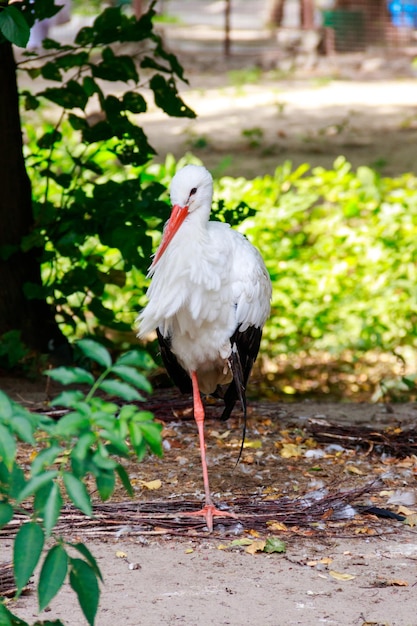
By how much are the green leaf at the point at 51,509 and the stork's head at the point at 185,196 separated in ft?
6.95

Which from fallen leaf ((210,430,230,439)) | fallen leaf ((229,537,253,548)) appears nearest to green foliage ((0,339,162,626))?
fallen leaf ((229,537,253,548))

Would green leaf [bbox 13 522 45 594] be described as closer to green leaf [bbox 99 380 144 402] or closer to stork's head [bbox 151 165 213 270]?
green leaf [bbox 99 380 144 402]

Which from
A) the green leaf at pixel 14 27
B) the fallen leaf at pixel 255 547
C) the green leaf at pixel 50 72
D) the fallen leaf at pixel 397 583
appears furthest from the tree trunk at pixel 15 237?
the fallen leaf at pixel 397 583

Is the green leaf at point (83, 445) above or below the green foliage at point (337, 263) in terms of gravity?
above

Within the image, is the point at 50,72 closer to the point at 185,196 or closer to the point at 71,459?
the point at 185,196

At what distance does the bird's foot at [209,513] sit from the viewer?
143 inches

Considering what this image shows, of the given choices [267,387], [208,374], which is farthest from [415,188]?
[208,374]

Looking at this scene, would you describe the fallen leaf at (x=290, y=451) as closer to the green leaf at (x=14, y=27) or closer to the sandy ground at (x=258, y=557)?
the sandy ground at (x=258, y=557)

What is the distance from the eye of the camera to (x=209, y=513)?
12.0 feet

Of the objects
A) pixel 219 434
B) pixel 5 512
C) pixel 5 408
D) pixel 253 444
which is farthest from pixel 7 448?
pixel 219 434

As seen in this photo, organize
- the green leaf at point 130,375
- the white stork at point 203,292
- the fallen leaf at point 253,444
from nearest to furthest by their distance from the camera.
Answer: the green leaf at point 130,375
the white stork at point 203,292
the fallen leaf at point 253,444

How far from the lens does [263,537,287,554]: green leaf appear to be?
11.3ft

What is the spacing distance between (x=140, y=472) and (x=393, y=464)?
116cm

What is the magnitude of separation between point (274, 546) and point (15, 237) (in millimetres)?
2561
